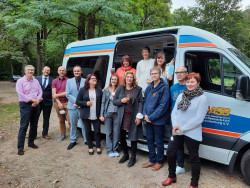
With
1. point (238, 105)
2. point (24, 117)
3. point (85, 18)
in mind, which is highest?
point (85, 18)

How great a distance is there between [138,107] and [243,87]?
1.80m

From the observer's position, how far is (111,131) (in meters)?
4.41

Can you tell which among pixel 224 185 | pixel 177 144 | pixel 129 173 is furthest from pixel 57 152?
pixel 224 185

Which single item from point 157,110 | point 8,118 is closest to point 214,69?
point 157,110

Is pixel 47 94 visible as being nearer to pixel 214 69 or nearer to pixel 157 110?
pixel 157 110

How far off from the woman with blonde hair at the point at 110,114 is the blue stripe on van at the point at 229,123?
5.90 ft

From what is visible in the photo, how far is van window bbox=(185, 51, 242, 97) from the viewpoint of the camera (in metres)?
3.33

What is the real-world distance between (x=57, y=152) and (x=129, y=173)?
6.11 feet

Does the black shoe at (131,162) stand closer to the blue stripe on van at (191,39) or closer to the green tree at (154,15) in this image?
the blue stripe on van at (191,39)

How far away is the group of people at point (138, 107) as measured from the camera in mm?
2994

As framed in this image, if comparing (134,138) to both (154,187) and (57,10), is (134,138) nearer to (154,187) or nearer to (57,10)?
(154,187)

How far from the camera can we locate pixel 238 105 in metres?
3.17

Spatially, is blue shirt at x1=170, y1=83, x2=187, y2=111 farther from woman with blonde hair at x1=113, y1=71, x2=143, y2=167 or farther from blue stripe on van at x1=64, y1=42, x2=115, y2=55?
blue stripe on van at x1=64, y1=42, x2=115, y2=55

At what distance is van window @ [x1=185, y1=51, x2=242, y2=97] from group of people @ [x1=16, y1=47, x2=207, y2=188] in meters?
0.52
